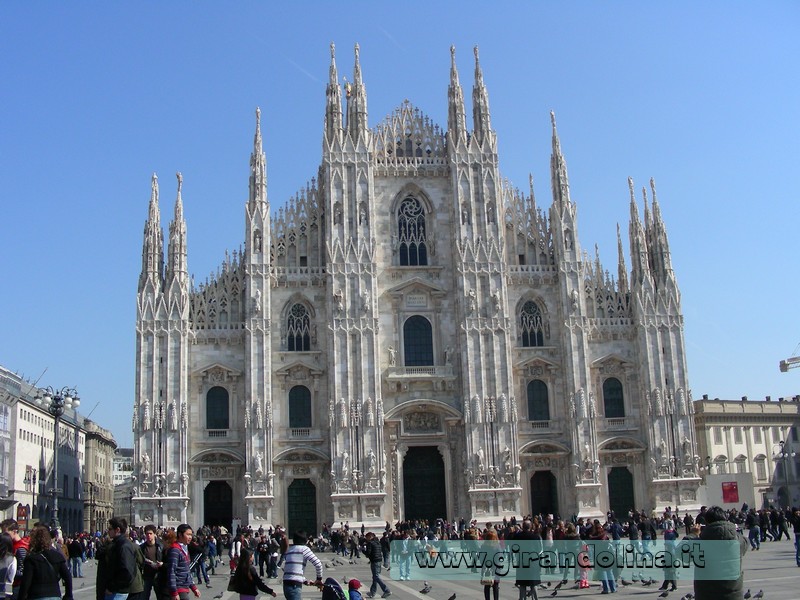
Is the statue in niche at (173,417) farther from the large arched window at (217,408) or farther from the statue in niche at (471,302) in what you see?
the statue in niche at (471,302)

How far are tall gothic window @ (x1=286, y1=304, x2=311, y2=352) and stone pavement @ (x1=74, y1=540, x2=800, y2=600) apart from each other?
17.6 m

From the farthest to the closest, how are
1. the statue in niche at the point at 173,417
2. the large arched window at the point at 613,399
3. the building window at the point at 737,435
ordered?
1. the building window at the point at 737,435
2. the large arched window at the point at 613,399
3. the statue in niche at the point at 173,417

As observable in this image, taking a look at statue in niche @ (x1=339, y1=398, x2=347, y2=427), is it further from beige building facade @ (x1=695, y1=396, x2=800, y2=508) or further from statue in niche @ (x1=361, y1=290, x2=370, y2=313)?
beige building facade @ (x1=695, y1=396, x2=800, y2=508)

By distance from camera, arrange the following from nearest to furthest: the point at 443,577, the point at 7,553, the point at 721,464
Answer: the point at 7,553 < the point at 443,577 < the point at 721,464

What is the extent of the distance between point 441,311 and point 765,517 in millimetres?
18364

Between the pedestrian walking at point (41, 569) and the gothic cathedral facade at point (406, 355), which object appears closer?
the pedestrian walking at point (41, 569)

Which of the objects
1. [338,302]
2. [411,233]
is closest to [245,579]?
[338,302]

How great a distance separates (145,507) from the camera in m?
44.2

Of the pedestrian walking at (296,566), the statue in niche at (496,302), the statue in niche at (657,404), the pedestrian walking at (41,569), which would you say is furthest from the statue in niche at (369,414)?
the pedestrian walking at (41,569)

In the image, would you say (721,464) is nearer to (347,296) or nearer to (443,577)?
(347,296)

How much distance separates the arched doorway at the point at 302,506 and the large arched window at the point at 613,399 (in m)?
15.4

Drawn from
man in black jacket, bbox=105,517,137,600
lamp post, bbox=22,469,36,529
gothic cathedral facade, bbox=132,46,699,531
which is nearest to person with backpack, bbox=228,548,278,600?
man in black jacket, bbox=105,517,137,600

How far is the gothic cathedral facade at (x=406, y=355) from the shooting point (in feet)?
151

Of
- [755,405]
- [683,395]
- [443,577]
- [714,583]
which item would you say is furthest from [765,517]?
[755,405]
